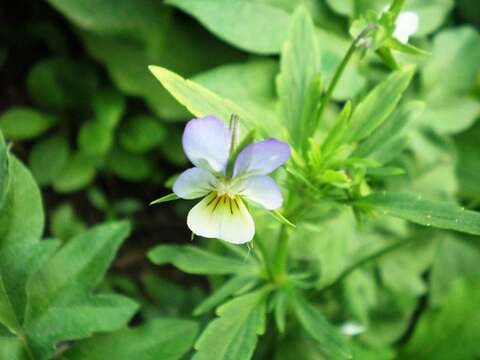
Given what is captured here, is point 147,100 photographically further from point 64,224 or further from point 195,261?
point 195,261

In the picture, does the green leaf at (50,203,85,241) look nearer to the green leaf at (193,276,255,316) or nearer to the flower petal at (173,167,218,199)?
the green leaf at (193,276,255,316)

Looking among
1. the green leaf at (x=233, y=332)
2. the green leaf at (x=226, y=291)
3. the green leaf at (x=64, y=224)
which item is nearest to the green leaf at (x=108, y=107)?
the green leaf at (x=64, y=224)

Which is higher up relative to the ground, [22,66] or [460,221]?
[460,221]

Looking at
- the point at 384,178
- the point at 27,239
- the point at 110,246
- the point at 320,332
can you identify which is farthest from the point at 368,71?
the point at 27,239

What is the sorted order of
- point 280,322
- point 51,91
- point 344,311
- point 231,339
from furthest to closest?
point 51,91, point 344,311, point 280,322, point 231,339

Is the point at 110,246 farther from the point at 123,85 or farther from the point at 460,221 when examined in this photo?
the point at 123,85

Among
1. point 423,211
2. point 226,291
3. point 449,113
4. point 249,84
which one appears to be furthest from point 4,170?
point 449,113
